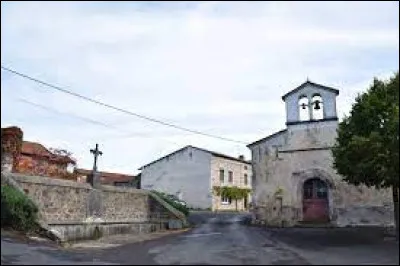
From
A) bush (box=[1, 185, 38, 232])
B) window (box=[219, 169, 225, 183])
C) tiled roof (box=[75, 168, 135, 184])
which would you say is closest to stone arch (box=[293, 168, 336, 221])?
bush (box=[1, 185, 38, 232])

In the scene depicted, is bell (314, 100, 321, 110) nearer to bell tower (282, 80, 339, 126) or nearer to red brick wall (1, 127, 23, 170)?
bell tower (282, 80, 339, 126)

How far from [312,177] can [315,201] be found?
56.2 inches

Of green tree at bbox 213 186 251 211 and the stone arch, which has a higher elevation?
the stone arch

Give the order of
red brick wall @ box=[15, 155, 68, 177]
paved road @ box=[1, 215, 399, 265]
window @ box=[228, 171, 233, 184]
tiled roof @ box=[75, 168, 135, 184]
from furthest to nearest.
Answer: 1. tiled roof @ box=[75, 168, 135, 184]
2. window @ box=[228, 171, 233, 184]
3. red brick wall @ box=[15, 155, 68, 177]
4. paved road @ box=[1, 215, 399, 265]

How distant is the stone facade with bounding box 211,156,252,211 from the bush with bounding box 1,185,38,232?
31.8 metres

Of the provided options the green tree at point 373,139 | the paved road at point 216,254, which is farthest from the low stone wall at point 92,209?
the green tree at point 373,139

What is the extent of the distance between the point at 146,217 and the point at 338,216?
10892 mm

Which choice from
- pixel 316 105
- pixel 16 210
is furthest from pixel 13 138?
pixel 316 105

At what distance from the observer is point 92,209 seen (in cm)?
2133

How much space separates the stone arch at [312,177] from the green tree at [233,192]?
63.6 feet

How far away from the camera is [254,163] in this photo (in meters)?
30.1

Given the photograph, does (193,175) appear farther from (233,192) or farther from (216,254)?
(216,254)

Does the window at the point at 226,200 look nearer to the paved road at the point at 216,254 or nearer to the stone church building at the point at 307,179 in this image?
the stone church building at the point at 307,179

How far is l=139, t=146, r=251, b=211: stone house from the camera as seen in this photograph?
47.2 metres
